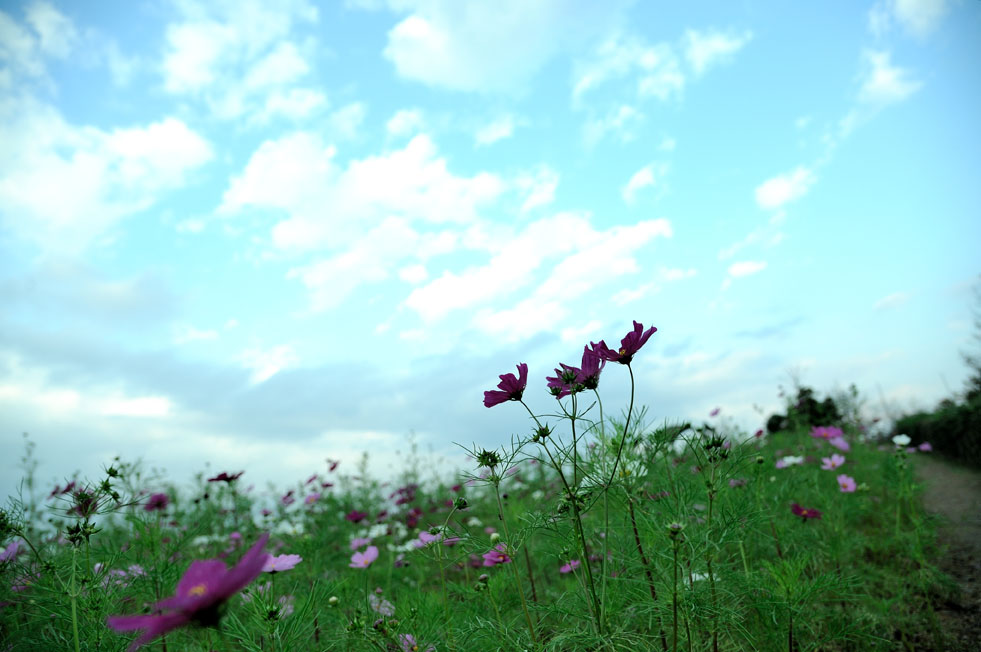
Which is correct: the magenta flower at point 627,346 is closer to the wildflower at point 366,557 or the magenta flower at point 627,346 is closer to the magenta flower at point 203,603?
the magenta flower at point 203,603

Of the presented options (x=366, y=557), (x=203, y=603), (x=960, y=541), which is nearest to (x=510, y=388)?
(x=203, y=603)

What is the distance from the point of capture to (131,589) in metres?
1.89

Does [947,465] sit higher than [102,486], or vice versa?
[102,486]

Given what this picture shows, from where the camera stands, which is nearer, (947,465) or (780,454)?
(780,454)

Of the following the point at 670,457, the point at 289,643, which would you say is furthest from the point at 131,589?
the point at 670,457

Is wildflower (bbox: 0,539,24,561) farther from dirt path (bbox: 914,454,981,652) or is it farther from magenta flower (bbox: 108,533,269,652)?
dirt path (bbox: 914,454,981,652)

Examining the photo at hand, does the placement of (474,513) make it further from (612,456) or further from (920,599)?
(612,456)

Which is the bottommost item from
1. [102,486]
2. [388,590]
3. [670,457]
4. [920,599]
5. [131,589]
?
[920,599]

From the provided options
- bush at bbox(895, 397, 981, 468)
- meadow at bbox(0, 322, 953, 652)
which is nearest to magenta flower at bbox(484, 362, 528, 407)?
meadow at bbox(0, 322, 953, 652)

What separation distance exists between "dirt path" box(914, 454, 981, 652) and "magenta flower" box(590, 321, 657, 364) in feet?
6.59

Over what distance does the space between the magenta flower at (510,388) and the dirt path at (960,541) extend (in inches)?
84.1

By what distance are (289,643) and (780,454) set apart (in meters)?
5.61

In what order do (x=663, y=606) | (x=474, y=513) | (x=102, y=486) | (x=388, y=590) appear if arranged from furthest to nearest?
1. (x=474, y=513)
2. (x=388, y=590)
3. (x=102, y=486)
4. (x=663, y=606)

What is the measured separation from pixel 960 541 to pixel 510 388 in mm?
4045
